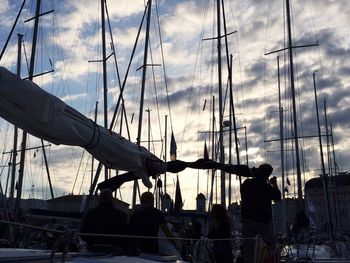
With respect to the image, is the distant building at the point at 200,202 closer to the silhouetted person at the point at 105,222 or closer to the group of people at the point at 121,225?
the group of people at the point at 121,225

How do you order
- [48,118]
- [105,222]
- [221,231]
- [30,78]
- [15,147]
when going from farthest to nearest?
[15,147] < [30,78] < [221,231] < [105,222] < [48,118]

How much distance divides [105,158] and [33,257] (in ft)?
8.98

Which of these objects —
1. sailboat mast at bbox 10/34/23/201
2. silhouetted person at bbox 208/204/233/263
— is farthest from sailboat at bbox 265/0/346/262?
sailboat mast at bbox 10/34/23/201

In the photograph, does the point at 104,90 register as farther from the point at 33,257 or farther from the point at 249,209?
the point at 33,257

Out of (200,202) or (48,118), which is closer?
(48,118)

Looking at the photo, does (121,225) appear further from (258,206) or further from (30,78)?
(30,78)

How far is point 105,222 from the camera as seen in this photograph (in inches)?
258

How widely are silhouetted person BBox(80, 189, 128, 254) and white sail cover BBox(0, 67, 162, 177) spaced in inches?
27.2

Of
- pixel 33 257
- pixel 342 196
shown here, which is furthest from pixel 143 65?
pixel 342 196

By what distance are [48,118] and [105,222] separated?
1.56m

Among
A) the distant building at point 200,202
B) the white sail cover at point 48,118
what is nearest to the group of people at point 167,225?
the white sail cover at point 48,118

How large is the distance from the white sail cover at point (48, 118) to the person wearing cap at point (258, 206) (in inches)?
89.1

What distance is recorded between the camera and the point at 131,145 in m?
7.73

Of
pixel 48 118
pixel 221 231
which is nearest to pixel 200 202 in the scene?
pixel 221 231
